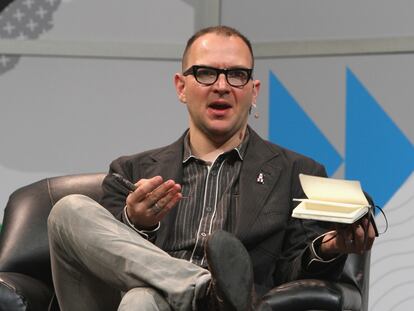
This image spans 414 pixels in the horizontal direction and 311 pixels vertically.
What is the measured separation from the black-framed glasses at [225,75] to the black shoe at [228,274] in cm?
83

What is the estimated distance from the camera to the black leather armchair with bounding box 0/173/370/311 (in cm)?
256

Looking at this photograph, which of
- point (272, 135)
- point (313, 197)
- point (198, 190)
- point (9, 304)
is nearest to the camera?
point (313, 197)

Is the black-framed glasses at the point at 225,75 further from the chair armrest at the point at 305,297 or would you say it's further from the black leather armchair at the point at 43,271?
the chair armrest at the point at 305,297

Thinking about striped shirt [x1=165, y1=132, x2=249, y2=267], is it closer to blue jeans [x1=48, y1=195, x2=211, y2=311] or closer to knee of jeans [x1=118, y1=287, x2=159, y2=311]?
blue jeans [x1=48, y1=195, x2=211, y2=311]

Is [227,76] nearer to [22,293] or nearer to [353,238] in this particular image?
[353,238]

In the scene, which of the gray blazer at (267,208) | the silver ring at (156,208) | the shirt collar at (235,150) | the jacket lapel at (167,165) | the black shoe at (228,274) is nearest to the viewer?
the black shoe at (228,274)

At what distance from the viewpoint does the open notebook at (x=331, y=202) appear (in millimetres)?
2413

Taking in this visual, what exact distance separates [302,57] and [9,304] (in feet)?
7.01

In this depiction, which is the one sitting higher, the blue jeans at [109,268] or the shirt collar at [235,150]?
the shirt collar at [235,150]

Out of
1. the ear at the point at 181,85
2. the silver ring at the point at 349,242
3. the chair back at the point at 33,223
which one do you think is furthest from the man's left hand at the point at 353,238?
the chair back at the point at 33,223

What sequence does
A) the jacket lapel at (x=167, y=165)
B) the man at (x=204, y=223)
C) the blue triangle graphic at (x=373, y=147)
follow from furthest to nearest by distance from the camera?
the blue triangle graphic at (x=373, y=147) < the jacket lapel at (x=167, y=165) < the man at (x=204, y=223)

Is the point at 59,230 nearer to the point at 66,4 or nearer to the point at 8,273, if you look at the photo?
the point at 8,273

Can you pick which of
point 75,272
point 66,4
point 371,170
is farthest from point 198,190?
point 66,4

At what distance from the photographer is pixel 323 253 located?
8.95 feet
